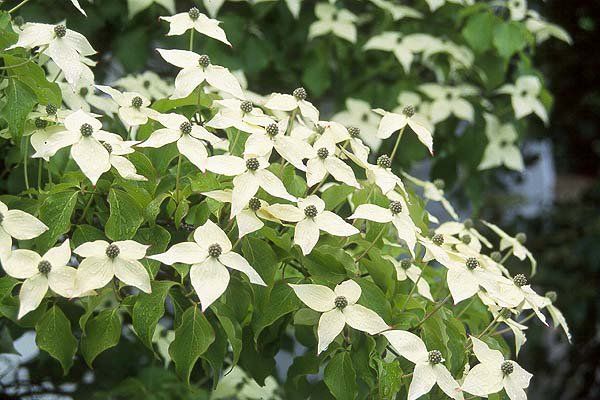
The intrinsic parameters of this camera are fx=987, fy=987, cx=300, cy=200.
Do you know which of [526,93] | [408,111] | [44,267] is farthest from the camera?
[526,93]

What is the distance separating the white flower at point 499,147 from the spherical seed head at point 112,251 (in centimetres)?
158

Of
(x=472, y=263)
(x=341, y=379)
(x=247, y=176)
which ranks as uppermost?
(x=247, y=176)

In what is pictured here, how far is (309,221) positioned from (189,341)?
0.22m

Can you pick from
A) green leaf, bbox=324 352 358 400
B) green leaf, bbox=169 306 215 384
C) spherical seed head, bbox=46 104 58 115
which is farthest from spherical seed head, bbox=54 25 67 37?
green leaf, bbox=324 352 358 400

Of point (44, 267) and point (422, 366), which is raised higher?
point (44, 267)

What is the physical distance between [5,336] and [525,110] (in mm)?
1446

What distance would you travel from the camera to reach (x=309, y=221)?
1317 mm

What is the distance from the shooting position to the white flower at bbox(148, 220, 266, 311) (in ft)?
4.00

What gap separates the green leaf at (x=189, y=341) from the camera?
50.3 inches

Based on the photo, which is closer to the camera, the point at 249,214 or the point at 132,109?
the point at 249,214

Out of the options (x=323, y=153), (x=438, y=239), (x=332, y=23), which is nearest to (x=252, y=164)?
(x=323, y=153)

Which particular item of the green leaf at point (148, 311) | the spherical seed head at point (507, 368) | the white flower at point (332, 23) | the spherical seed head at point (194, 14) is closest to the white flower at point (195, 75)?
the spherical seed head at point (194, 14)

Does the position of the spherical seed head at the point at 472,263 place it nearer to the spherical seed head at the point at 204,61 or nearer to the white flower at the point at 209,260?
the white flower at the point at 209,260

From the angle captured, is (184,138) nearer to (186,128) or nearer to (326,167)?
(186,128)
